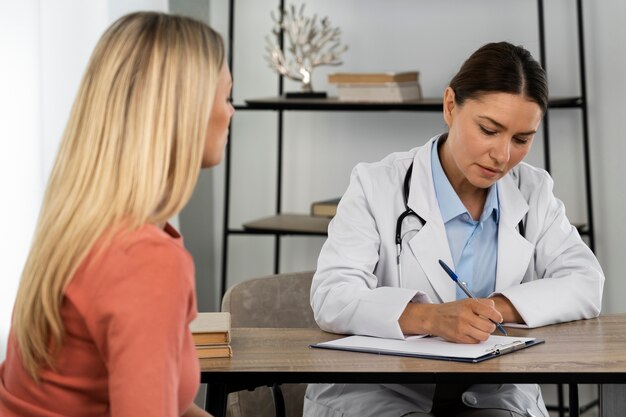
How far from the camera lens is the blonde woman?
42.5 inches

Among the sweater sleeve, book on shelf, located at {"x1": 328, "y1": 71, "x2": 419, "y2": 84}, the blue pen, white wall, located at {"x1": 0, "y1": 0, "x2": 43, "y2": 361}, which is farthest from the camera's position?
book on shelf, located at {"x1": 328, "y1": 71, "x2": 419, "y2": 84}

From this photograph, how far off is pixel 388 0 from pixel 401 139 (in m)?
0.54

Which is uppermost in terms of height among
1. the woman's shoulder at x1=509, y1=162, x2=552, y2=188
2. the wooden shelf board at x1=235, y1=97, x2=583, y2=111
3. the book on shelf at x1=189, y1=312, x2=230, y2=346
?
the wooden shelf board at x1=235, y1=97, x2=583, y2=111

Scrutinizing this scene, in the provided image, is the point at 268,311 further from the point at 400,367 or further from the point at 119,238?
the point at 119,238

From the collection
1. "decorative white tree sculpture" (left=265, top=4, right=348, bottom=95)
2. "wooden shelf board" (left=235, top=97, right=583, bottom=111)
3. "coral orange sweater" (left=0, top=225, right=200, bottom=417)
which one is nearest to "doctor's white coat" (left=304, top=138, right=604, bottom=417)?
"coral orange sweater" (left=0, top=225, right=200, bottom=417)

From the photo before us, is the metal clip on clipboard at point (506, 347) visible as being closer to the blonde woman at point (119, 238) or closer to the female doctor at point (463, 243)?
the female doctor at point (463, 243)

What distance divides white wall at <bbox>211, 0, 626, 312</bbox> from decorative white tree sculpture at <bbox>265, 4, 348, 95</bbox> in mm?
150

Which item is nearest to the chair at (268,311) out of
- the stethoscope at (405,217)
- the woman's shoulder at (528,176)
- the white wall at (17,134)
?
the stethoscope at (405,217)

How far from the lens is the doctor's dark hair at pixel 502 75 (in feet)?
6.81

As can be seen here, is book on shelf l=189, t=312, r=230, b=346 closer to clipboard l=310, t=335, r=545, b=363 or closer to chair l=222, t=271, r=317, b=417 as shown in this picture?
clipboard l=310, t=335, r=545, b=363

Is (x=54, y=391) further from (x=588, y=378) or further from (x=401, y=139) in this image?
(x=401, y=139)

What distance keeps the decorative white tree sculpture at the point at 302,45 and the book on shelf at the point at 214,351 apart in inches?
79.2

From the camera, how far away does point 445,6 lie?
3.78 meters

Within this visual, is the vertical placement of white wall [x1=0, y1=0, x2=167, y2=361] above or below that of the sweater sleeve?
above
